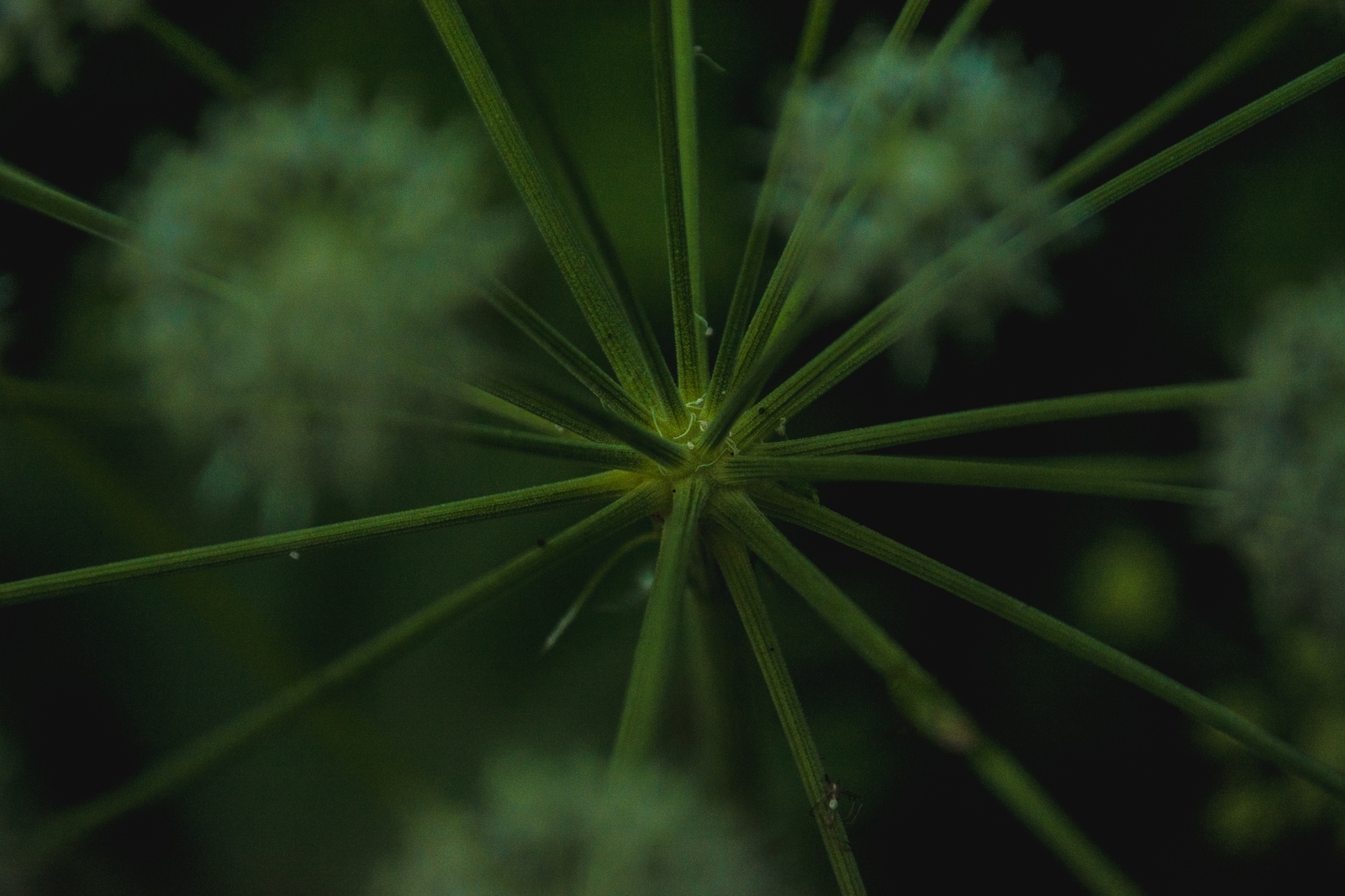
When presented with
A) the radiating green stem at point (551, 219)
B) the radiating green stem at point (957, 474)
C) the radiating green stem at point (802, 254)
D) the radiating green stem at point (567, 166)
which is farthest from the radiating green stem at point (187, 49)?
the radiating green stem at point (957, 474)

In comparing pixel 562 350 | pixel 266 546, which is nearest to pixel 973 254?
pixel 562 350

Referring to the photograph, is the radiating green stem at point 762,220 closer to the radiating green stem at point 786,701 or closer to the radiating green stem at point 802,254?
the radiating green stem at point 802,254

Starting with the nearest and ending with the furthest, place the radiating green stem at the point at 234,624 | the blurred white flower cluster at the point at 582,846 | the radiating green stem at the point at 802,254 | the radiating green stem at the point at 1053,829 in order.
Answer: the radiating green stem at the point at 1053,829
the blurred white flower cluster at the point at 582,846
the radiating green stem at the point at 802,254
the radiating green stem at the point at 234,624

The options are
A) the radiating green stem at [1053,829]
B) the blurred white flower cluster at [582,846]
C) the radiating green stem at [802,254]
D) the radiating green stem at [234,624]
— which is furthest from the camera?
the radiating green stem at [234,624]

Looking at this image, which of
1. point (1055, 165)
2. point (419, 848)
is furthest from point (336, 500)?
point (1055, 165)

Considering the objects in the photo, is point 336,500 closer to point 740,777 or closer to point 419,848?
point 740,777
